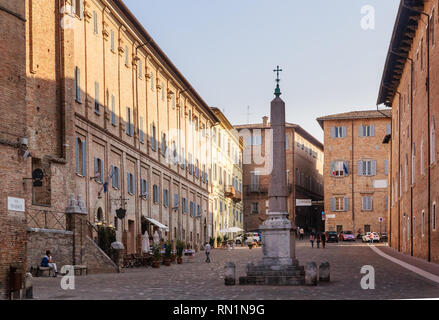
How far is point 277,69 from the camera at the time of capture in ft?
72.5

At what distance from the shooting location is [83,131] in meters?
33.2

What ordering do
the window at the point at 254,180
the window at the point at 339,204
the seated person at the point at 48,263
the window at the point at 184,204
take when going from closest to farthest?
the seated person at the point at 48,263 → the window at the point at 184,204 → the window at the point at 339,204 → the window at the point at 254,180

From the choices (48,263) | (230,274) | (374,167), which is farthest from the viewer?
(374,167)

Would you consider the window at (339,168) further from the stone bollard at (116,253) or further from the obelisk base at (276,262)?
the obelisk base at (276,262)

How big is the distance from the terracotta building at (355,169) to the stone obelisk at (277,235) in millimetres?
56263

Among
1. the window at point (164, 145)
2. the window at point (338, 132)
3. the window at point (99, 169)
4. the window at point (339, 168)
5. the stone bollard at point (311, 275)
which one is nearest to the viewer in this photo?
the stone bollard at point (311, 275)

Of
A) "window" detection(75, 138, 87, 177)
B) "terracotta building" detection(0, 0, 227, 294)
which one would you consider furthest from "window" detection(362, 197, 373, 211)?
"window" detection(75, 138, 87, 177)

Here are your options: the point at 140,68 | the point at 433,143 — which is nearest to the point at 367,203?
the point at 140,68

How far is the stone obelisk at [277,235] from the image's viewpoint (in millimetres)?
20375

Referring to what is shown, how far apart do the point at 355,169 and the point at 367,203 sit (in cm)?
362

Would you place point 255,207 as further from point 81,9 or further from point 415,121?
point 81,9

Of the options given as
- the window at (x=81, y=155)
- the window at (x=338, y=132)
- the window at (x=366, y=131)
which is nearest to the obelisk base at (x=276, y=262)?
the window at (x=81, y=155)
